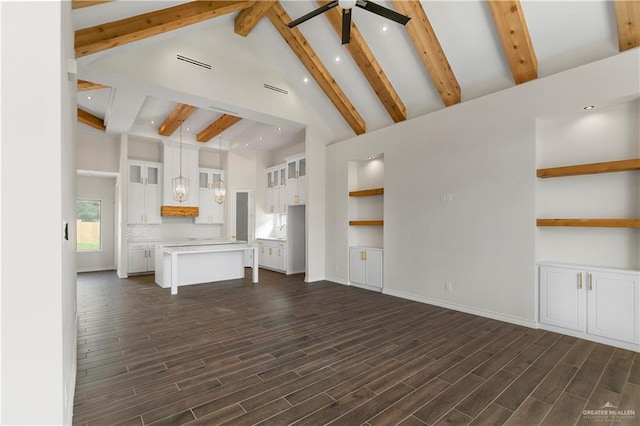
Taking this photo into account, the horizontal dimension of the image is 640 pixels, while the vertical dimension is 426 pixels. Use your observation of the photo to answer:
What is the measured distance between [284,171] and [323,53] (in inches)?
144

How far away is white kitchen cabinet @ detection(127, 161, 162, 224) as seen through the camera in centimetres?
802

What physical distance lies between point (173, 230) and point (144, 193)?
1.31m

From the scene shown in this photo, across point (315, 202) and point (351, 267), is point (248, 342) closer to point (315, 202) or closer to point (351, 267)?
point (351, 267)

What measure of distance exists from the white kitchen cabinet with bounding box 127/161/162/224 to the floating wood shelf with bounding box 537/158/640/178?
8491 mm

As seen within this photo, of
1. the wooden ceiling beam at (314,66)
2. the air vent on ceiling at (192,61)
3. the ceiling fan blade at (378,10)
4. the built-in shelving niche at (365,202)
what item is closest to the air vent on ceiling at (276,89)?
the wooden ceiling beam at (314,66)

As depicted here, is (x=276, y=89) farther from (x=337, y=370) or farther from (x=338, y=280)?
(x=337, y=370)

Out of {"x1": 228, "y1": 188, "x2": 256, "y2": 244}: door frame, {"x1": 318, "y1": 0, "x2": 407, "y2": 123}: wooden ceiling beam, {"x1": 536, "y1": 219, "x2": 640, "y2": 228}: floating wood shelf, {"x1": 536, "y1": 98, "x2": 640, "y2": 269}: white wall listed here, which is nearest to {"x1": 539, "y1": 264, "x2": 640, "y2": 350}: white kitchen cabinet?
{"x1": 536, "y1": 98, "x2": 640, "y2": 269}: white wall

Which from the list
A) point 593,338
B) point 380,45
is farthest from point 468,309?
point 380,45

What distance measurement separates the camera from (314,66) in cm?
583

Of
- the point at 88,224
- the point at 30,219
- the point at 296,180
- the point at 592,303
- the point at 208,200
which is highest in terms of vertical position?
the point at 296,180

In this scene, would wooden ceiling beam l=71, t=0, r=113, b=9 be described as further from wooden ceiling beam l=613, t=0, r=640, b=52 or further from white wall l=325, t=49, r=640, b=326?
wooden ceiling beam l=613, t=0, r=640, b=52

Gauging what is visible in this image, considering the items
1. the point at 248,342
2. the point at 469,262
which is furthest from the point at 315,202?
the point at 248,342

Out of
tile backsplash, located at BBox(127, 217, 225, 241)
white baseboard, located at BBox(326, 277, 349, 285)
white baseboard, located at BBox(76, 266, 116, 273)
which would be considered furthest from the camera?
white baseboard, located at BBox(76, 266, 116, 273)

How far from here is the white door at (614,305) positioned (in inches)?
132
